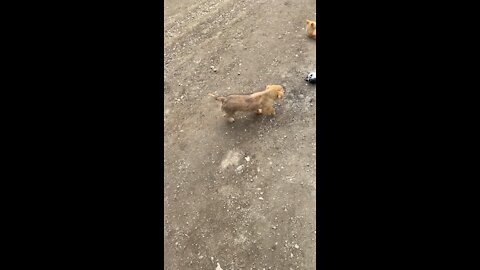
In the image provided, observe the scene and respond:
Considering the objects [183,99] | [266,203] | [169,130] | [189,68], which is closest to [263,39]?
[189,68]

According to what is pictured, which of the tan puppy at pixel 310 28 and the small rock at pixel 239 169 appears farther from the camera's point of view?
the tan puppy at pixel 310 28

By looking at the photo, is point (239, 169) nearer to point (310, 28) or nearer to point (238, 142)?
point (238, 142)

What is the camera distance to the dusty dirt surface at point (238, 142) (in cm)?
667

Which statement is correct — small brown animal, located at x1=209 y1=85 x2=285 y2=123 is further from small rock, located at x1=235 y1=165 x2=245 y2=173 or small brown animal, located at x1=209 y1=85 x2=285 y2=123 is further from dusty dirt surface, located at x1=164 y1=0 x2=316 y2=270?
small rock, located at x1=235 y1=165 x2=245 y2=173

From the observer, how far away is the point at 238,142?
7969 millimetres

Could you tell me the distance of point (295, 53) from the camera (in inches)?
370

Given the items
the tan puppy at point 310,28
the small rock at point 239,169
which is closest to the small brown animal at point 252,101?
the small rock at point 239,169

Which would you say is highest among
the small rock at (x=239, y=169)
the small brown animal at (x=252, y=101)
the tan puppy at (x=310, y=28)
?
the tan puppy at (x=310, y=28)

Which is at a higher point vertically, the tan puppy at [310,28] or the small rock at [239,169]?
the tan puppy at [310,28]

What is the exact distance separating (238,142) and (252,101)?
846 millimetres

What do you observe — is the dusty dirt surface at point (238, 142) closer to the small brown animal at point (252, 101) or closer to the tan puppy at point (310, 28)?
the tan puppy at point (310, 28)

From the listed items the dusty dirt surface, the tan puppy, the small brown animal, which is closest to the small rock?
the dusty dirt surface

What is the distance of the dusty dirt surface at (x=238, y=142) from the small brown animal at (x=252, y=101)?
390 mm

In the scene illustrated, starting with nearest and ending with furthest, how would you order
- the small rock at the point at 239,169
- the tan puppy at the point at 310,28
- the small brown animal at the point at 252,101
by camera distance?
1. the small rock at the point at 239,169
2. the small brown animal at the point at 252,101
3. the tan puppy at the point at 310,28
